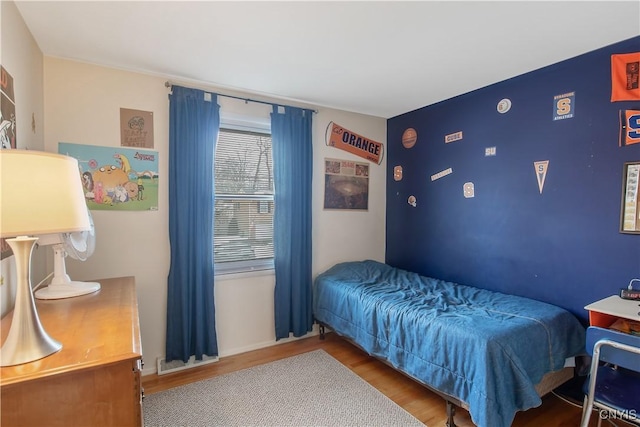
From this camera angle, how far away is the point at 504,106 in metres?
2.59

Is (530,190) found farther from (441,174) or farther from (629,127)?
(441,174)

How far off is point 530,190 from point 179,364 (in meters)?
3.21

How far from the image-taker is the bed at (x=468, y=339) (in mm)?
1684

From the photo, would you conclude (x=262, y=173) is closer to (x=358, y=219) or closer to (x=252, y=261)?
(x=252, y=261)

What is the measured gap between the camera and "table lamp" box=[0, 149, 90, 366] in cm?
88

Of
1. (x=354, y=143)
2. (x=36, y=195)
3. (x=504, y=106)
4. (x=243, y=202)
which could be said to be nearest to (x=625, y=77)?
(x=504, y=106)

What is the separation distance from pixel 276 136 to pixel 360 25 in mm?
1402

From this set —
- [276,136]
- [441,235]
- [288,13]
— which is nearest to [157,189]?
[276,136]

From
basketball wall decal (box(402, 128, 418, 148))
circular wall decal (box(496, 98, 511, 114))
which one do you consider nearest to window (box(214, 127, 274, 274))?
basketball wall decal (box(402, 128, 418, 148))

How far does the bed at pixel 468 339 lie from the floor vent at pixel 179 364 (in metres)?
1.19

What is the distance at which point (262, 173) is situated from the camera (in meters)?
3.04

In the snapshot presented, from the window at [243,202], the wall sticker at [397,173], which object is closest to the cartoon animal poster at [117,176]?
the window at [243,202]

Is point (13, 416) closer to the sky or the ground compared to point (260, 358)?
closer to the sky

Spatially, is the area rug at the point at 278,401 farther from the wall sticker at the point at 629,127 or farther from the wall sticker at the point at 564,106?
the wall sticker at the point at 564,106
